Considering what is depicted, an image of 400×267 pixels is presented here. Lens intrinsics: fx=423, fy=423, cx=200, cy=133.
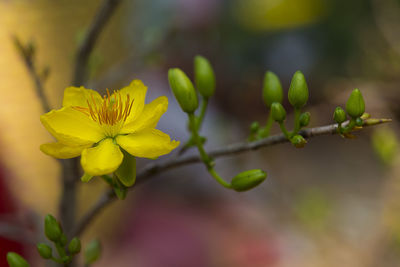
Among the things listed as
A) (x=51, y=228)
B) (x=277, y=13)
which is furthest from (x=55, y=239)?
(x=277, y=13)

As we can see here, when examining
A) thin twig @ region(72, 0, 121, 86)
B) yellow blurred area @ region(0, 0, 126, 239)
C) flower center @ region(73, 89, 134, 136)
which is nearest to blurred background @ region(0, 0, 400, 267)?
yellow blurred area @ region(0, 0, 126, 239)

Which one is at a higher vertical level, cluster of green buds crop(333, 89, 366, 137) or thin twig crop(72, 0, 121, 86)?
thin twig crop(72, 0, 121, 86)

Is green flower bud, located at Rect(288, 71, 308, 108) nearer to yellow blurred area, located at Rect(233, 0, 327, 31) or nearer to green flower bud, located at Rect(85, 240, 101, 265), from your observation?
green flower bud, located at Rect(85, 240, 101, 265)

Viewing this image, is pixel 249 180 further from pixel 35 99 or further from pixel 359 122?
pixel 35 99

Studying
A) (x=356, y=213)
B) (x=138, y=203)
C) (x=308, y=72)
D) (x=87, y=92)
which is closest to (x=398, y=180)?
(x=356, y=213)

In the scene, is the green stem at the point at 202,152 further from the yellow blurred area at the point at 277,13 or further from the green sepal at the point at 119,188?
the yellow blurred area at the point at 277,13

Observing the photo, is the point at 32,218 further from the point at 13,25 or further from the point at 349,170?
the point at 349,170

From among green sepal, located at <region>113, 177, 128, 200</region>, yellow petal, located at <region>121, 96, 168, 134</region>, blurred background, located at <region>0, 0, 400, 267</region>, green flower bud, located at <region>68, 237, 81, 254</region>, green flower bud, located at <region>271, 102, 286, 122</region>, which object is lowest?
blurred background, located at <region>0, 0, 400, 267</region>
